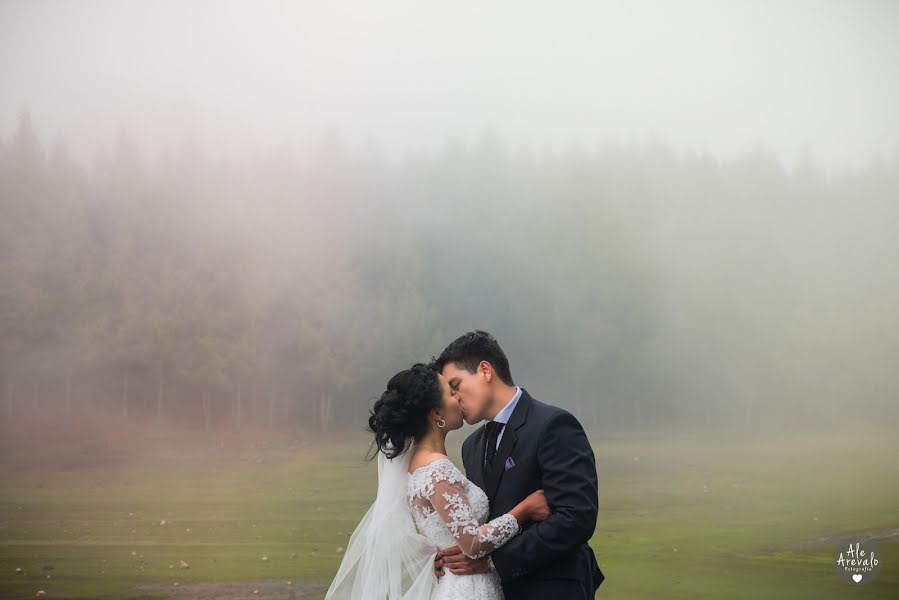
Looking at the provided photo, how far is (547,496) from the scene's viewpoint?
2.51 metres

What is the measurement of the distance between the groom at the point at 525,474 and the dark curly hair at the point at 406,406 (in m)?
0.08

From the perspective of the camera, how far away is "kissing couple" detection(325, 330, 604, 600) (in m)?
2.50

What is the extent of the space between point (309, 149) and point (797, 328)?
397 cm

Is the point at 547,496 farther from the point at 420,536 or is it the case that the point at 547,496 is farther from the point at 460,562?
the point at 420,536

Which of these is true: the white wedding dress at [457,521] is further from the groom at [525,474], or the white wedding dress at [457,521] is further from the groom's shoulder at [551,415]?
the groom's shoulder at [551,415]

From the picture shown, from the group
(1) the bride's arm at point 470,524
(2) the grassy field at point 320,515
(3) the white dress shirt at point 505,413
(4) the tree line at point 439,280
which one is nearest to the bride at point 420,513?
(1) the bride's arm at point 470,524

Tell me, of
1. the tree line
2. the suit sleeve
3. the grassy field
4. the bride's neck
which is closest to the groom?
the suit sleeve

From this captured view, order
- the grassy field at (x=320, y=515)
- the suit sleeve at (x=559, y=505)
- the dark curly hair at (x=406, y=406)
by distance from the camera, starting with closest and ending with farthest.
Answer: the suit sleeve at (x=559, y=505)
the dark curly hair at (x=406, y=406)
the grassy field at (x=320, y=515)

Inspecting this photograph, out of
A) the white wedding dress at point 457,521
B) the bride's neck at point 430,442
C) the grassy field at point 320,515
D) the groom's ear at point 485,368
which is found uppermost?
the groom's ear at point 485,368

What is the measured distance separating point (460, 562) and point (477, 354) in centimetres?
63

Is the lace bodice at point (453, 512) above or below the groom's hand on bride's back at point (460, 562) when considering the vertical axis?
above

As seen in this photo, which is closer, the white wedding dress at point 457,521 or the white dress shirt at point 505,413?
the white wedding dress at point 457,521

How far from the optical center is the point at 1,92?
20.8 ft

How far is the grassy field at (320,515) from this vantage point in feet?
18.5
